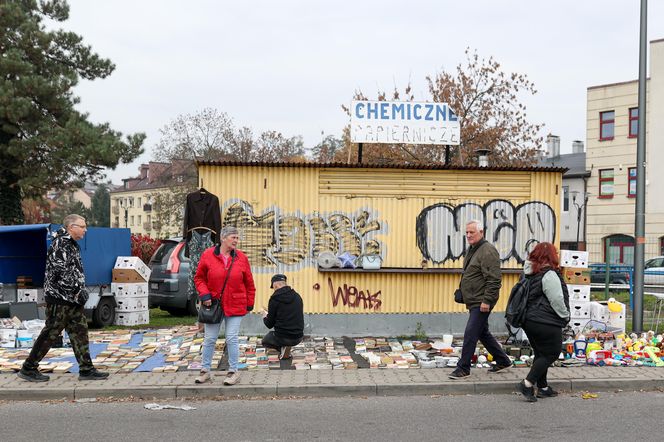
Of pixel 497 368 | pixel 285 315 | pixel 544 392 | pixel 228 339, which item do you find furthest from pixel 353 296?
pixel 544 392

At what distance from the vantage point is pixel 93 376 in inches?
339

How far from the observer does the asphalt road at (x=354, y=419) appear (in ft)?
21.2

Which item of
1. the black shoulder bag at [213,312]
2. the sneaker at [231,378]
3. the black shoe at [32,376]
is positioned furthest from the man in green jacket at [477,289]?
the black shoe at [32,376]

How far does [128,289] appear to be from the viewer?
14.0 metres

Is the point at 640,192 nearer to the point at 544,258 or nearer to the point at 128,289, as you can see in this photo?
the point at 544,258

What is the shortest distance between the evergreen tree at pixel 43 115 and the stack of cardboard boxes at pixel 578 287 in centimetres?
1820

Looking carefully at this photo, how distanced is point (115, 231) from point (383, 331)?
5903 millimetres

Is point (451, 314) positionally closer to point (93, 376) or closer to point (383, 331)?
point (383, 331)

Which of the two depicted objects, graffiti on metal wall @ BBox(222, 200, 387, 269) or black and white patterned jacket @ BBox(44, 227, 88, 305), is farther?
graffiti on metal wall @ BBox(222, 200, 387, 269)

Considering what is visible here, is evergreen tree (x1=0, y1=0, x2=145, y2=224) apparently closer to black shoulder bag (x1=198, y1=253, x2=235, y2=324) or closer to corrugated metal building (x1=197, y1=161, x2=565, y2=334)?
corrugated metal building (x1=197, y1=161, x2=565, y2=334)

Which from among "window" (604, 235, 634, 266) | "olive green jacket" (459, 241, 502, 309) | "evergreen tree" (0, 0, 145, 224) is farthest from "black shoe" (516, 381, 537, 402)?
"window" (604, 235, 634, 266)

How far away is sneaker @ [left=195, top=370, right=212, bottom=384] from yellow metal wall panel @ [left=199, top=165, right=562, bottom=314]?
11.5 feet

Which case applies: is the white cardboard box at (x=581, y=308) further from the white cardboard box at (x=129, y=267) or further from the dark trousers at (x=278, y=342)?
the white cardboard box at (x=129, y=267)

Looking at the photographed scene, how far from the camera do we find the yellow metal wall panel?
39.1 ft
